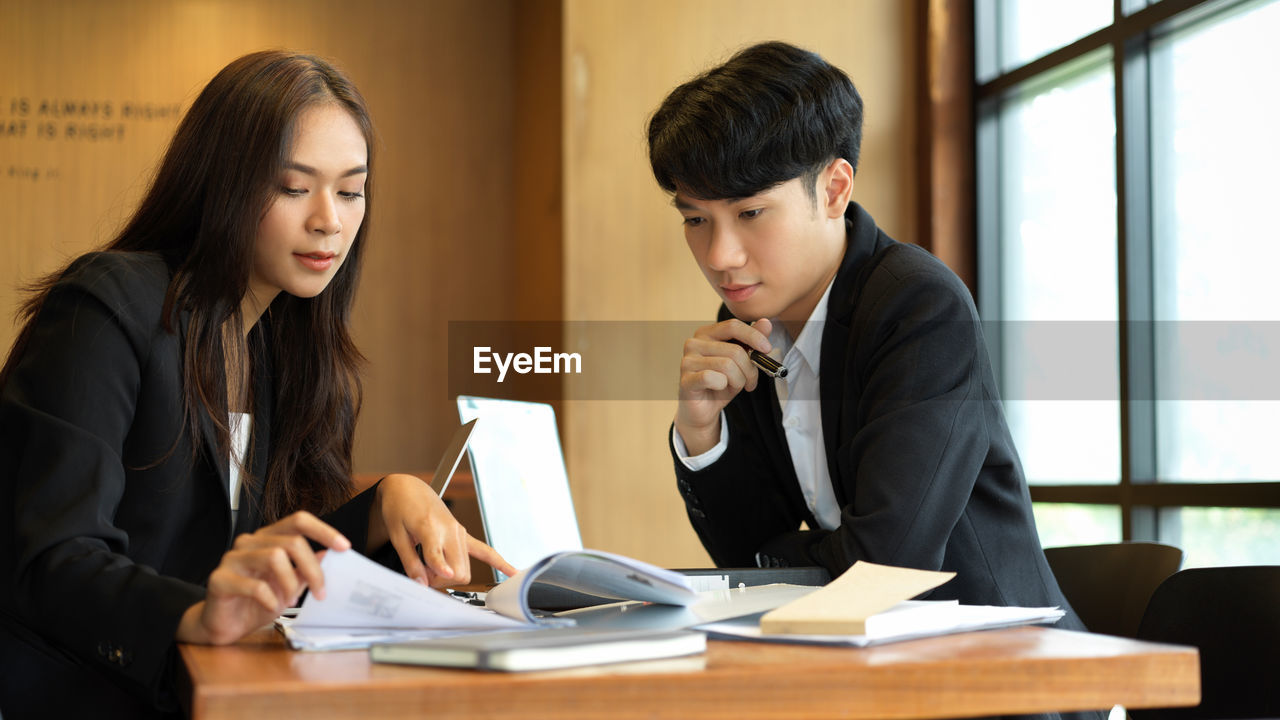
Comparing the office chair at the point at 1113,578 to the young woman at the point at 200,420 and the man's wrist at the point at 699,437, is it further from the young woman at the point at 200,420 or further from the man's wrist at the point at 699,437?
the young woman at the point at 200,420

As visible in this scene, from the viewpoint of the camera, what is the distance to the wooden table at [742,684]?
715 millimetres

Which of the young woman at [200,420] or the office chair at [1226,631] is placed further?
the office chair at [1226,631]

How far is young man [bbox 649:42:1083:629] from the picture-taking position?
140 centimetres

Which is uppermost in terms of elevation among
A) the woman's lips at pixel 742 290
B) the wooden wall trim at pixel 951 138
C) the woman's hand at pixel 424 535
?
the wooden wall trim at pixel 951 138

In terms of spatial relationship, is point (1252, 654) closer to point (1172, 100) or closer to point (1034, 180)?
point (1172, 100)

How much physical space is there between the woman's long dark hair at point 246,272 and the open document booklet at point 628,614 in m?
0.45

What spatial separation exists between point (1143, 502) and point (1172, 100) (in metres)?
1.06

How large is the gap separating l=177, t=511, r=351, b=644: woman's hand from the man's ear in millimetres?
1023

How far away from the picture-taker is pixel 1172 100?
123 inches
